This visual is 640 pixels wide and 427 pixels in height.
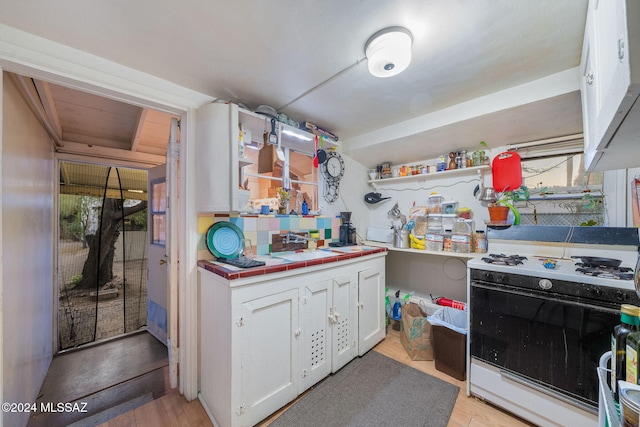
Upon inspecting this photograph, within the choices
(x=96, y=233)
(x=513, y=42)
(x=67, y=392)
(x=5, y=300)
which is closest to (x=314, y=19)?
(x=513, y=42)

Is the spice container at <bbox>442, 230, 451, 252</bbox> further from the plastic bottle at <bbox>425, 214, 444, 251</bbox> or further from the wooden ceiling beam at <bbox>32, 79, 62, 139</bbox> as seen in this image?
the wooden ceiling beam at <bbox>32, 79, 62, 139</bbox>

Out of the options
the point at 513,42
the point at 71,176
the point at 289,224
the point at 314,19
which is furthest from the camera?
the point at 71,176

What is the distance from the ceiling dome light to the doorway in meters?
3.24

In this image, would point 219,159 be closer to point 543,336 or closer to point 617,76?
point 617,76

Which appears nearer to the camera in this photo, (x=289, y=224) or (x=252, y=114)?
(x=252, y=114)

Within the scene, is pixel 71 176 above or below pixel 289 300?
above

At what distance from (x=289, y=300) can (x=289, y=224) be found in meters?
0.83

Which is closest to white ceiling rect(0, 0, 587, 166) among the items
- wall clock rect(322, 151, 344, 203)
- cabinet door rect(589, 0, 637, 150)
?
cabinet door rect(589, 0, 637, 150)

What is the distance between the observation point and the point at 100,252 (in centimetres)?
292

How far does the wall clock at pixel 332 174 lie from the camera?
2.61 m

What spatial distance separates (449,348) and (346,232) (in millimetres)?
1339

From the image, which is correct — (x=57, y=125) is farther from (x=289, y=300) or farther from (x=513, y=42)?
(x=513, y=42)

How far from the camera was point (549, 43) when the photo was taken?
1.27m

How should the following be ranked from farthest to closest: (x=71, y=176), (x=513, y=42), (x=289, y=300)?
(x=71, y=176) → (x=289, y=300) → (x=513, y=42)
